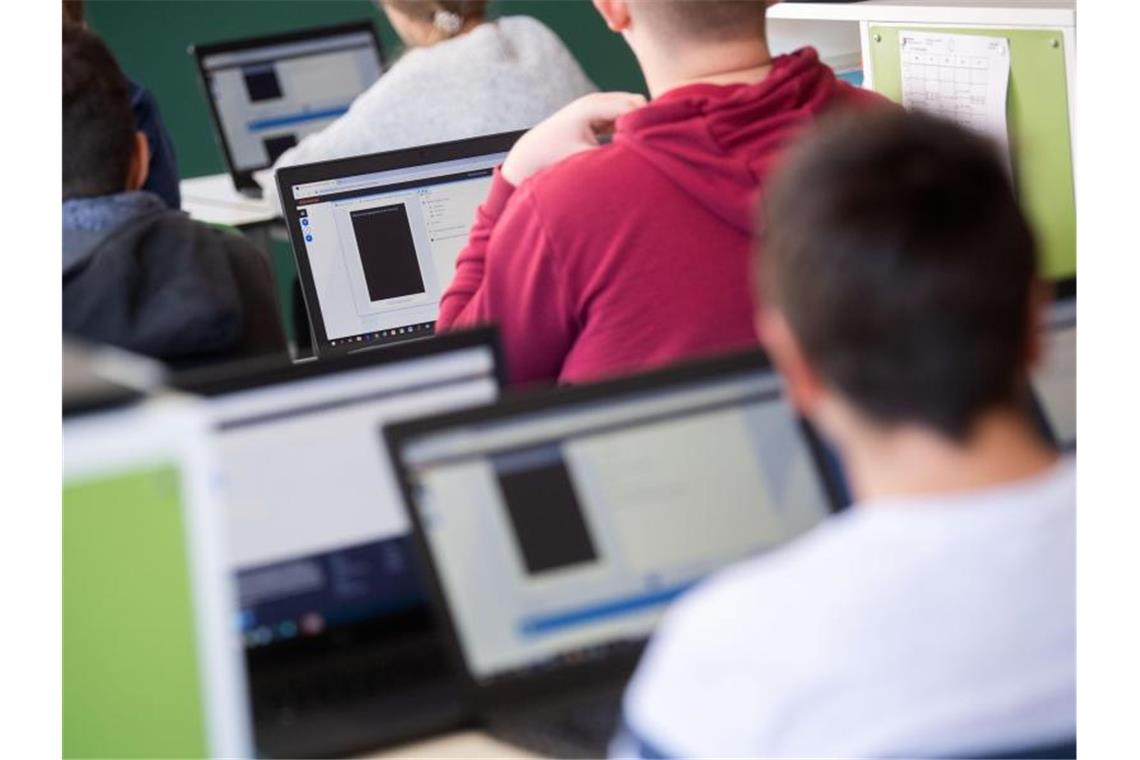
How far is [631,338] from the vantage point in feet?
5.58

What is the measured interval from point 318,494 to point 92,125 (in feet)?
3.64

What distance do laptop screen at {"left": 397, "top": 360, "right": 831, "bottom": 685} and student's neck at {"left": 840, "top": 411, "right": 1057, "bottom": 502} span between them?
229mm

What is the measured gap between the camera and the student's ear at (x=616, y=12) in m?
1.77

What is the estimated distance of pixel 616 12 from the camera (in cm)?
179

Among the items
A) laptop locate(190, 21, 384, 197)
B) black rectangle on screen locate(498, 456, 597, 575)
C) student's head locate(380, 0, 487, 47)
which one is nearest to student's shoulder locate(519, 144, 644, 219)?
black rectangle on screen locate(498, 456, 597, 575)

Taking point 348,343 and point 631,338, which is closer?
point 631,338

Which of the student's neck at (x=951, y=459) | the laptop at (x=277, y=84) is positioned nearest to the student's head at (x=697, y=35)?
the student's neck at (x=951, y=459)

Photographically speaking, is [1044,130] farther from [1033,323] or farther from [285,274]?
[285,274]

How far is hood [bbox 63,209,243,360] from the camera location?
2.04m
